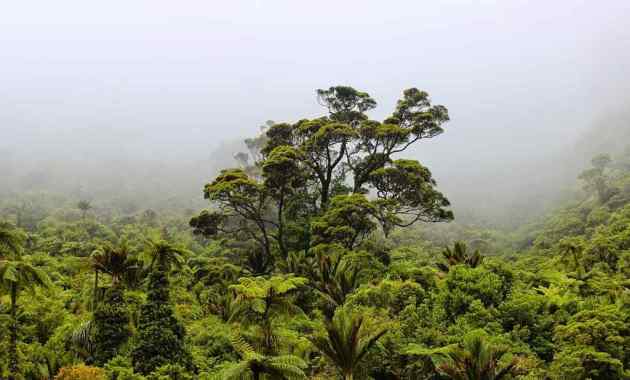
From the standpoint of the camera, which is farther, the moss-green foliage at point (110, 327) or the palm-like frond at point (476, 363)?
the moss-green foliage at point (110, 327)

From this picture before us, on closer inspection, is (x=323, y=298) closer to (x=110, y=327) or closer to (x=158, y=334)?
(x=158, y=334)

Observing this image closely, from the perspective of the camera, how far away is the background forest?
14719mm

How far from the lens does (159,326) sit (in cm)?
1741

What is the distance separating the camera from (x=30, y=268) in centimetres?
1639

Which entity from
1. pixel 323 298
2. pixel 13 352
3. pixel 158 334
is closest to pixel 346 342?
pixel 158 334

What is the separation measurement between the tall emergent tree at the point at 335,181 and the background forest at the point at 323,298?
0.12 meters

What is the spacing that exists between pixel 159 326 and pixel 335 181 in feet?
63.1

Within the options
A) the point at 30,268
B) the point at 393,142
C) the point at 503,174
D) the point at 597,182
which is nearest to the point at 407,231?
the point at 597,182

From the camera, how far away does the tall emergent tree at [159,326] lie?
671 inches

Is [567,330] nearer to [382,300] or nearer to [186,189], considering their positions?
[382,300]

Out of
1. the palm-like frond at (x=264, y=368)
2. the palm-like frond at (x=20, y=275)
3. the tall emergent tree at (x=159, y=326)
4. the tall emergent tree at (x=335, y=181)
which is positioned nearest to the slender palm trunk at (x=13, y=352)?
the palm-like frond at (x=20, y=275)

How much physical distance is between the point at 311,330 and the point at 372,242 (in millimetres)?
8333

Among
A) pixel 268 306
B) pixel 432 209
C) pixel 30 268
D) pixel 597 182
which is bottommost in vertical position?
pixel 268 306

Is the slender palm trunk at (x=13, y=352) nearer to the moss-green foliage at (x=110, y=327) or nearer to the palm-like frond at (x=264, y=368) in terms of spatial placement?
the moss-green foliage at (x=110, y=327)
